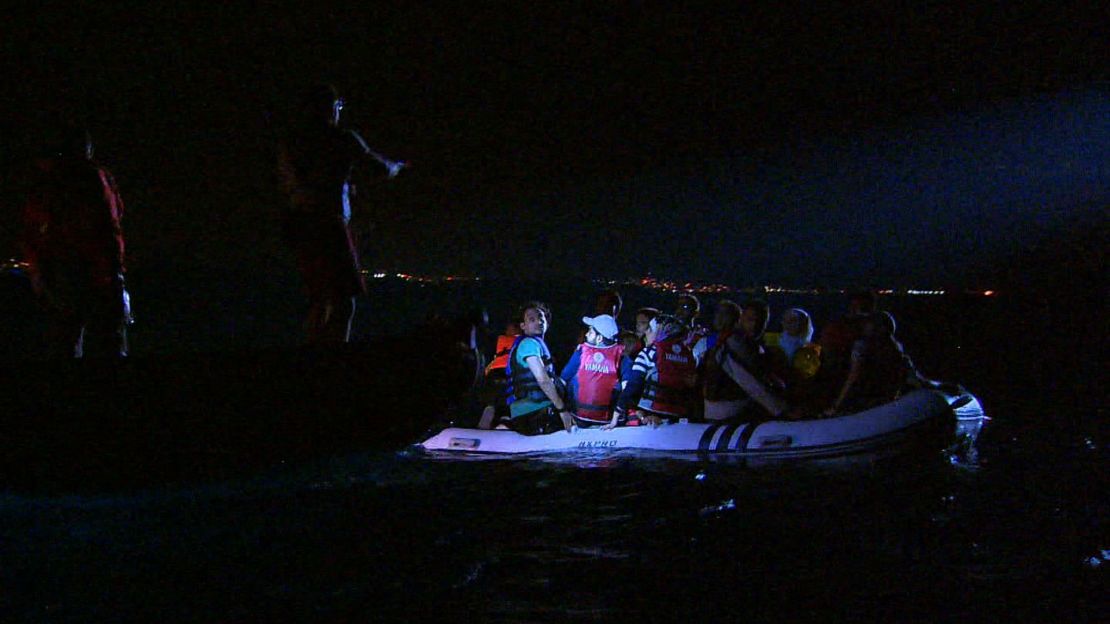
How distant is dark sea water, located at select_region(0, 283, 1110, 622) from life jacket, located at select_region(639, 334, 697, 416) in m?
0.67

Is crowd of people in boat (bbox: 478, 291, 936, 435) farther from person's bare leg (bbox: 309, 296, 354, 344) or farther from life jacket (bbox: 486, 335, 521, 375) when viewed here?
person's bare leg (bbox: 309, 296, 354, 344)

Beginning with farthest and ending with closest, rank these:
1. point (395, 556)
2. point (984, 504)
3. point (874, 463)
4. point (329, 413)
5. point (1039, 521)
→ 1. point (874, 463)
2. point (984, 504)
3. point (1039, 521)
4. point (329, 413)
5. point (395, 556)

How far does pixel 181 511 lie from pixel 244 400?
141 cm

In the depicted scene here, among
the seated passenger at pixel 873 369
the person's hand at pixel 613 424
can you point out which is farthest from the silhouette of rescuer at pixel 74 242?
the seated passenger at pixel 873 369

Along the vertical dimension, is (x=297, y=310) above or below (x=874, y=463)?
above

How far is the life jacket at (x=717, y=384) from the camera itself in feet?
33.1

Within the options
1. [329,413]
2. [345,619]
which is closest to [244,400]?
[329,413]

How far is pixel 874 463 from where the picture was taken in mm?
9469

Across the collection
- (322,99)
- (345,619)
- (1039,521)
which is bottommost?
(345,619)

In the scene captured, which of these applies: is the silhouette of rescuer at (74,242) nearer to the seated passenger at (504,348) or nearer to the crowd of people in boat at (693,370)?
the crowd of people in boat at (693,370)

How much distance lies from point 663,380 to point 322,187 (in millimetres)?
4916

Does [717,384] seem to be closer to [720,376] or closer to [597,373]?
[720,376]

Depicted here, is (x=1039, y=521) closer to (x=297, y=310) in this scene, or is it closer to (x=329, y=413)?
(x=329, y=413)

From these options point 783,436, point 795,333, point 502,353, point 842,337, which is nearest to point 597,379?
point 502,353
